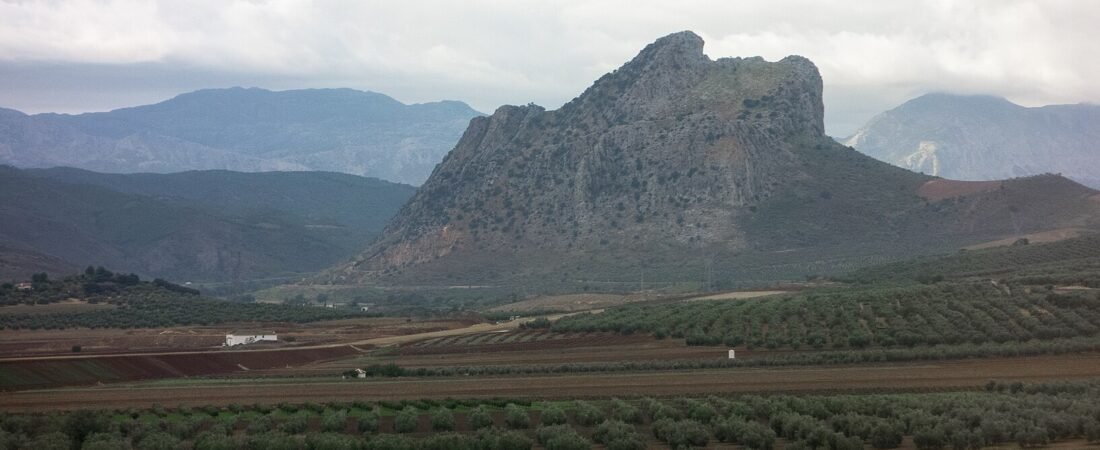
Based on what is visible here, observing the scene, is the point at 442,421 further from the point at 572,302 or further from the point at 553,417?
the point at 572,302

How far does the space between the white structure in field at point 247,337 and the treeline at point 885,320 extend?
27.5 m

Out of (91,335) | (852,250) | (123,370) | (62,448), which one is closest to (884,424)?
(62,448)

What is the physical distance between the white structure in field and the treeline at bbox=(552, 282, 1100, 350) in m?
27.5

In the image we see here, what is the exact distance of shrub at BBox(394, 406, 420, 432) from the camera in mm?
57938

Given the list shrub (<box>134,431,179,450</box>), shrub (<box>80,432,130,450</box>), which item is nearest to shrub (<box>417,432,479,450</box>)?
shrub (<box>134,431,179,450</box>)

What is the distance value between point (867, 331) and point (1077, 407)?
133 feet

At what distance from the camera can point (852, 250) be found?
602 ft

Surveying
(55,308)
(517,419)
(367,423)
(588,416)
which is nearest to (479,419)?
(517,419)

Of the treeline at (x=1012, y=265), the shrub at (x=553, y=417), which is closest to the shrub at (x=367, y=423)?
the shrub at (x=553, y=417)

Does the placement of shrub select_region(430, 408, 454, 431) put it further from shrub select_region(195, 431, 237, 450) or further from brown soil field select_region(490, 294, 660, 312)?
brown soil field select_region(490, 294, 660, 312)

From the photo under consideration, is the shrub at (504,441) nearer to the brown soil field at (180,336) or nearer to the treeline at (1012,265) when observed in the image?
the brown soil field at (180,336)

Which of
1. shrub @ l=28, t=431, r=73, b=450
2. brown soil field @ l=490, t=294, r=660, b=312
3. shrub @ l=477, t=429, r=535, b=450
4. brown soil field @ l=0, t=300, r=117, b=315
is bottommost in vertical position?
shrub @ l=477, t=429, r=535, b=450

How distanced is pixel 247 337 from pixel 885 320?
2291 inches

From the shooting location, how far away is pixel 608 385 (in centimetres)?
7425
